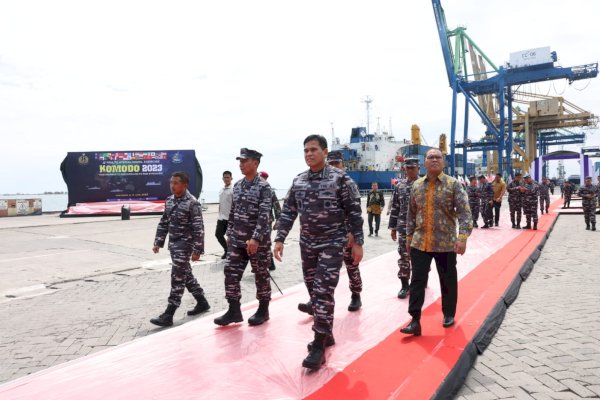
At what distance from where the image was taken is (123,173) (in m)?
24.0

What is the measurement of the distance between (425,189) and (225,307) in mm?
2724

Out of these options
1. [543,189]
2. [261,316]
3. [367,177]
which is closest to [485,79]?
[367,177]

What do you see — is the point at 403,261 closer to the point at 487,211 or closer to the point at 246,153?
the point at 246,153

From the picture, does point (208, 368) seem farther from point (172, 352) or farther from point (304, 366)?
point (304, 366)

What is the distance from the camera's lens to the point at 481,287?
190 inches

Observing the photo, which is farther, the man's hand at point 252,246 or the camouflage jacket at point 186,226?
the camouflage jacket at point 186,226

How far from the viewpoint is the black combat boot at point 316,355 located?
9.05 ft

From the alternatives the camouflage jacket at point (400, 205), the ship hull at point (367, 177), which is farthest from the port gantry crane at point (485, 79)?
the camouflage jacket at point (400, 205)

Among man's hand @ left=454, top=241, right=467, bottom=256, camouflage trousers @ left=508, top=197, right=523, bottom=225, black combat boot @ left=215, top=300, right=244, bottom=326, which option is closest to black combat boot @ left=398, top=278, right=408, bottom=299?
man's hand @ left=454, top=241, right=467, bottom=256

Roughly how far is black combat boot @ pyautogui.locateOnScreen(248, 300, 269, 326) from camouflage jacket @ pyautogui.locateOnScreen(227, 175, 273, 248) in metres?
0.61

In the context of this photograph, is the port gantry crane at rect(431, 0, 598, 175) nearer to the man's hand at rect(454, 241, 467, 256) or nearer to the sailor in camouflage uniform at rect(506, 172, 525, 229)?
the sailor in camouflage uniform at rect(506, 172, 525, 229)

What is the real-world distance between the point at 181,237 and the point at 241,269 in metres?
0.93

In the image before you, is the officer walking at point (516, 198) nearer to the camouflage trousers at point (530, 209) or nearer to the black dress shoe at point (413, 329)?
the camouflage trousers at point (530, 209)

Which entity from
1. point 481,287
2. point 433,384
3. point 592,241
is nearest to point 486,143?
point 592,241
